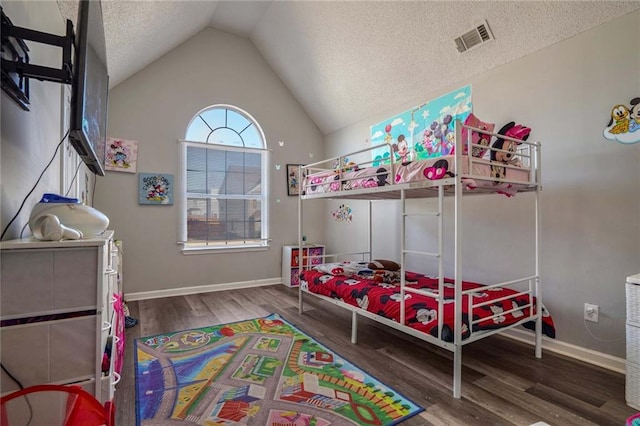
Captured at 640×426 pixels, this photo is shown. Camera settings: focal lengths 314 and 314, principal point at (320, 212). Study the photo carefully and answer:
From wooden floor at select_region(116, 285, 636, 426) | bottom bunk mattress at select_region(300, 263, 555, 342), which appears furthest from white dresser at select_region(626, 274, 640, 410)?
bottom bunk mattress at select_region(300, 263, 555, 342)

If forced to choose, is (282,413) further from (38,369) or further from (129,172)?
(129,172)

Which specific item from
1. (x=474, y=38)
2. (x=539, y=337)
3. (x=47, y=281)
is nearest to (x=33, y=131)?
(x=47, y=281)

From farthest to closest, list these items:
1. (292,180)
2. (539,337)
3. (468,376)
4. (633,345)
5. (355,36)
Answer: (292,180), (355,36), (539,337), (468,376), (633,345)

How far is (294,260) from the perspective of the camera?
4531 millimetres

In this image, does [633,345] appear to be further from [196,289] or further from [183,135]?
[183,135]

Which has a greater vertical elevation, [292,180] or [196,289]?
[292,180]

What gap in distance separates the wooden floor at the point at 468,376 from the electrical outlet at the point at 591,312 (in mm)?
315

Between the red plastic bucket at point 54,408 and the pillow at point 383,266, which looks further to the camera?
the pillow at point 383,266

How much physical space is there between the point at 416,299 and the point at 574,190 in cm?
146

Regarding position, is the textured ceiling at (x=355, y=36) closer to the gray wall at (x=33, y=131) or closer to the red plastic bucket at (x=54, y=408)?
the gray wall at (x=33, y=131)

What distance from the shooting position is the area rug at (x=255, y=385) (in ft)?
5.30

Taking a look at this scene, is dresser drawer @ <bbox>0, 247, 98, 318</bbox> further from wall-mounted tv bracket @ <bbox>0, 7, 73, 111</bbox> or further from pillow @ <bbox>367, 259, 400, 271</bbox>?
pillow @ <bbox>367, 259, 400, 271</bbox>

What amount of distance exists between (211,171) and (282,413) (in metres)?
3.43

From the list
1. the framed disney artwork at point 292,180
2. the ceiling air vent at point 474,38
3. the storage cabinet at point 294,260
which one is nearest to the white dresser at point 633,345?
the ceiling air vent at point 474,38
